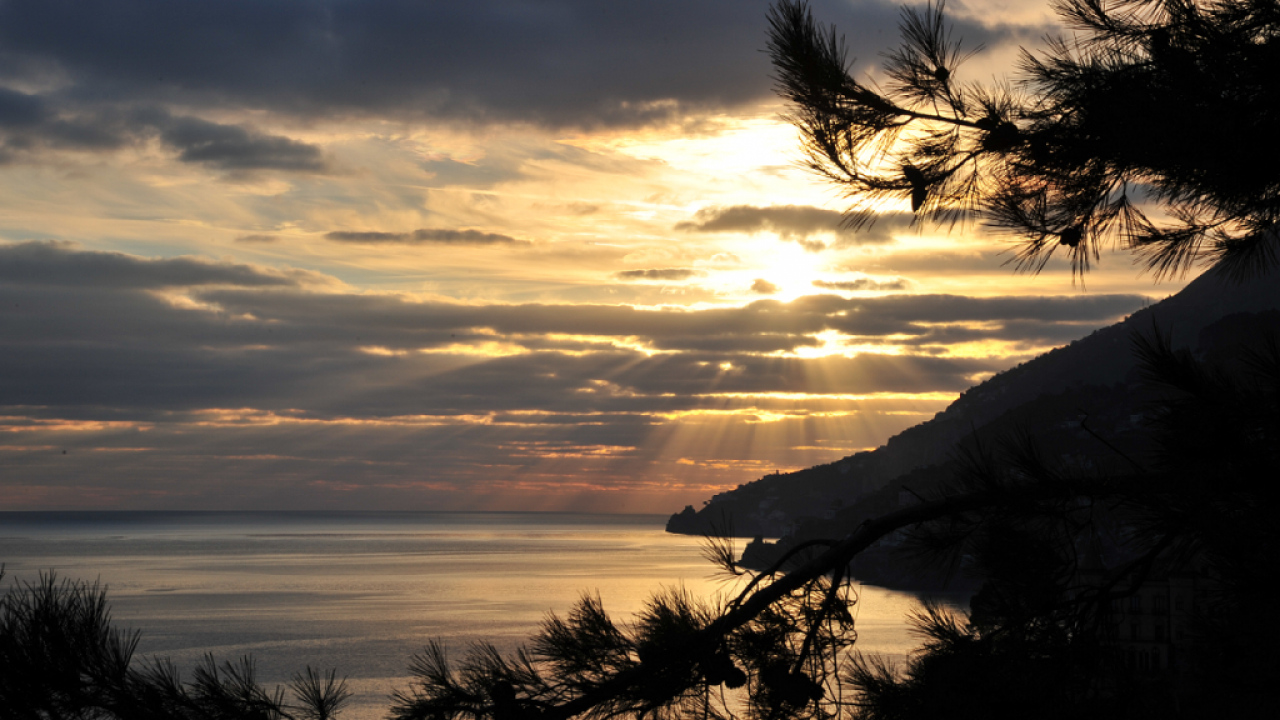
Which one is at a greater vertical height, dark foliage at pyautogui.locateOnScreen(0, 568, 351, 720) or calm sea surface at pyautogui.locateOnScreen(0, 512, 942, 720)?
dark foliage at pyautogui.locateOnScreen(0, 568, 351, 720)

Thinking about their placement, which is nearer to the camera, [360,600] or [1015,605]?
[1015,605]

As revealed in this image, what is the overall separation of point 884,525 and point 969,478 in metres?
0.53

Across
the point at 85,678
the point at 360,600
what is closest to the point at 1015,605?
the point at 85,678

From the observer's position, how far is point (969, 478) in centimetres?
440

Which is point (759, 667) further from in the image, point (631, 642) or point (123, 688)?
point (123, 688)

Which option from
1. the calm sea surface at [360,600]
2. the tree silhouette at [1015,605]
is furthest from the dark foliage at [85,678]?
the calm sea surface at [360,600]

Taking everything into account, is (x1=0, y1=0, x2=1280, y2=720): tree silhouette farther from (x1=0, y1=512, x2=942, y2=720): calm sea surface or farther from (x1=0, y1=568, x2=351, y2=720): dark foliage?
(x1=0, y1=512, x2=942, y2=720): calm sea surface

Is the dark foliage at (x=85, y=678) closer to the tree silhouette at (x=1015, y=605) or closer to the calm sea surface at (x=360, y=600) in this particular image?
the tree silhouette at (x=1015, y=605)

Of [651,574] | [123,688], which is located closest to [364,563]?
[651,574]

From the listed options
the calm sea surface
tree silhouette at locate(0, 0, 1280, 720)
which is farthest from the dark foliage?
the calm sea surface

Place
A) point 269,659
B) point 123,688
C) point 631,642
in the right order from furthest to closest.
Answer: point 269,659
point 631,642
point 123,688

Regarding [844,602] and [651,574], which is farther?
[651,574]

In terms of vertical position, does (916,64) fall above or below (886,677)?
above

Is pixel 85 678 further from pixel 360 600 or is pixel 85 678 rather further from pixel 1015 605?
pixel 360 600
